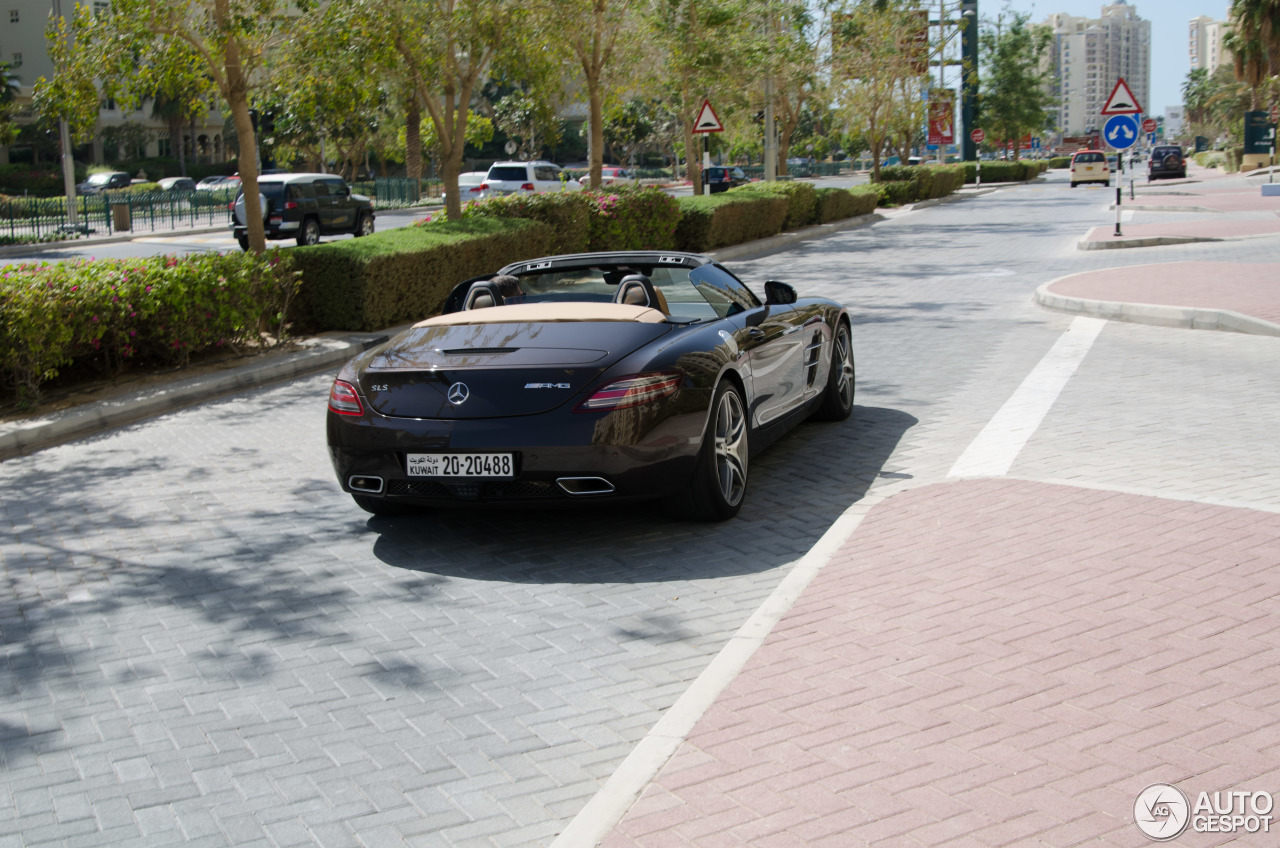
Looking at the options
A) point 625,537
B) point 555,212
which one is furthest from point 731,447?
point 555,212

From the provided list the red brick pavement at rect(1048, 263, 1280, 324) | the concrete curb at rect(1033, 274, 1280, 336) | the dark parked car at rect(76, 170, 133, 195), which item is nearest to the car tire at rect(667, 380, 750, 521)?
the concrete curb at rect(1033, 274, 1280, 336)

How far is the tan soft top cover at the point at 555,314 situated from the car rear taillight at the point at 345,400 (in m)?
0.61

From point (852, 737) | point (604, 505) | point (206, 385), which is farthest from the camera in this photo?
point (206, 385)

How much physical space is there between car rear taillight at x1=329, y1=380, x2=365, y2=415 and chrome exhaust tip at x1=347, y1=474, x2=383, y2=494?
30 cm

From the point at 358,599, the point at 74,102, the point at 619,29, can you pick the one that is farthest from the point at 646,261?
the point at 619,29

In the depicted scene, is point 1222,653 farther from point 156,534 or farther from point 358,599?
point 156,534

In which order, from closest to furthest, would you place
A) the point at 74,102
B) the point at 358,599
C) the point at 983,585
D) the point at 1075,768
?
the point at 1075,768
the point at 983,585
the point at 358,599
the point at 74,102

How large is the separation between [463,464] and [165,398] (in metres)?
5.56

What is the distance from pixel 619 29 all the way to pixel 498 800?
76.4 ft

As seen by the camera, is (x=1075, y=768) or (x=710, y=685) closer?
(x=1075, y=768)

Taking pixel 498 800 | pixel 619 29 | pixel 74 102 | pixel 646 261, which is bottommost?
pixel 498 800

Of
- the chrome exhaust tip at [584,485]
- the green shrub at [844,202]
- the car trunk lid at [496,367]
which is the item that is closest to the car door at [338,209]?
the green shrub at [844,202]

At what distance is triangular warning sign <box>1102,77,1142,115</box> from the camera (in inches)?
931

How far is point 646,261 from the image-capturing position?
23.6ft
